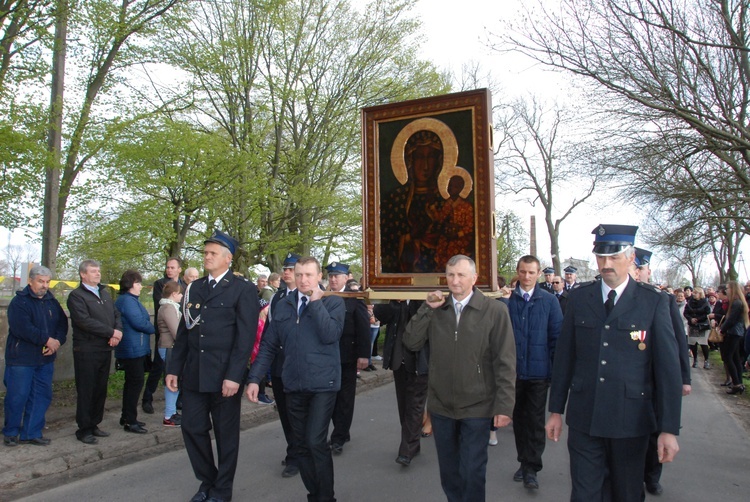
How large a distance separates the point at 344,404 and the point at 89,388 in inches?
112

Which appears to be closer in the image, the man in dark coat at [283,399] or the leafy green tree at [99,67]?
the man in dark coat at [283,399]

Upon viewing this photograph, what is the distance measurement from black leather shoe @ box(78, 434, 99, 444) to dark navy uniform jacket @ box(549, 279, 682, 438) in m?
5.13

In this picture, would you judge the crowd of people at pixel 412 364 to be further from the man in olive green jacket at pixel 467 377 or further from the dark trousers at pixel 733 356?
the dark trousers at pixel 733 356

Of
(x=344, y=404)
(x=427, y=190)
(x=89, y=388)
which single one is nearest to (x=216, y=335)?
(x=344, y=404)

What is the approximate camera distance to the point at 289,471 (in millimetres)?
5781

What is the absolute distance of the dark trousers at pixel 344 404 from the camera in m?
6.68

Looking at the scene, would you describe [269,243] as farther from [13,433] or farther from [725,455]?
[725,455]

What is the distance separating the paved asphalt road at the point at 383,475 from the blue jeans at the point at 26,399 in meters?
1.18

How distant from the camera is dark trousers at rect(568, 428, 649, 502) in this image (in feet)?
11.3

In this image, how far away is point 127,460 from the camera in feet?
20.4

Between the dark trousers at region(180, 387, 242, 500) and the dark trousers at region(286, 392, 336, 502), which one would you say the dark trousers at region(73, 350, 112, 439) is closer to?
the dark trousers at region(180, 387, 242, 500)

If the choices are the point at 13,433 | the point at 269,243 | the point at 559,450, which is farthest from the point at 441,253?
the point at 269,243

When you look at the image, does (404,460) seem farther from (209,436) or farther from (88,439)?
(88,439)

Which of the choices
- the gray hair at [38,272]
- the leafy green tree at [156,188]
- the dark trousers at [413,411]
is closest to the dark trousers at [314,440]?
the dark trousers at [413,411]
